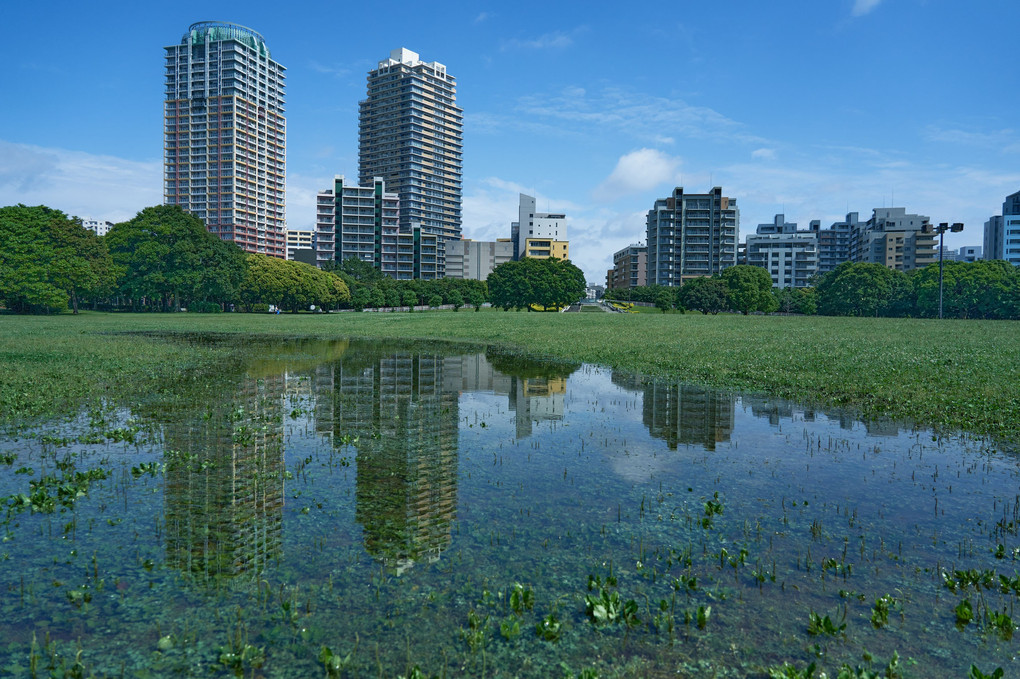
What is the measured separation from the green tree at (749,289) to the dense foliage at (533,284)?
1470 inches

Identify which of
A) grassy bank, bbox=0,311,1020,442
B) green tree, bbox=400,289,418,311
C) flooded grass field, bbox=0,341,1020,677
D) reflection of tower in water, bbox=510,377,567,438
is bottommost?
flooded grass field, bbox=0,341,1020,677

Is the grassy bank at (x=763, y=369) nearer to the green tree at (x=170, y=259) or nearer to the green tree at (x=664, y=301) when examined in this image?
the green tree at (x=170, y=259)

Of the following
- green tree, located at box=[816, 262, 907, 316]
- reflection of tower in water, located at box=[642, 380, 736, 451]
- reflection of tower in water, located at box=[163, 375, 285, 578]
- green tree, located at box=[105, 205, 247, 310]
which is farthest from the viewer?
green tree, located at box=[816, 262, 907, 316]

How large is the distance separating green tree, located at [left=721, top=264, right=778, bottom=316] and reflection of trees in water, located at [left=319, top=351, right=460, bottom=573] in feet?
411

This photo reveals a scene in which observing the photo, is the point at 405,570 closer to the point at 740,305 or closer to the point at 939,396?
the point at 939,396

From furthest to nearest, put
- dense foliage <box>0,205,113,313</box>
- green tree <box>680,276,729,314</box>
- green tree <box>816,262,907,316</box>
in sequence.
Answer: green tree <box>680,276,729,314</box> < green tree <box>816,262,907,316</box> < dense foliage <box>0,205,113,313</box>

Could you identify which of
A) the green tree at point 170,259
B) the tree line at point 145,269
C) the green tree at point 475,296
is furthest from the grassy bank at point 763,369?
the green tree at point 475,296

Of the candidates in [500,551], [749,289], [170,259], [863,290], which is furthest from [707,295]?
[500,551]


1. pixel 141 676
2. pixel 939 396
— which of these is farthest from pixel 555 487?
pixel 939 396

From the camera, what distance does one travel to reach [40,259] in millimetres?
90812

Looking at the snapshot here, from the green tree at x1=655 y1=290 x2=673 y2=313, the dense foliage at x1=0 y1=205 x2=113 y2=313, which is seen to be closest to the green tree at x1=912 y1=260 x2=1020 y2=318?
the green tree at x1=655 y1=290 x2=673 y2=313

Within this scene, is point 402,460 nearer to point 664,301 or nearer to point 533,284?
point 533,284

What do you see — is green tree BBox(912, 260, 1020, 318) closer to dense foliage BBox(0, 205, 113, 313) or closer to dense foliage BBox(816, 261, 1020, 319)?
dense foliage BBox(816, 261, 1020, 319)

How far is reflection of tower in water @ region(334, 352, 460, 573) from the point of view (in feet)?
28.8
